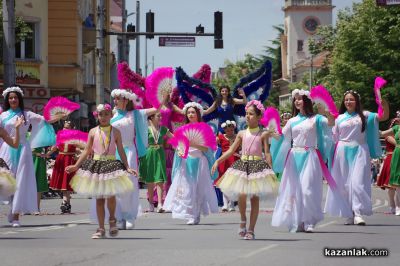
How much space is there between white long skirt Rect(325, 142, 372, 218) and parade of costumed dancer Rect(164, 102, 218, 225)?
205cm

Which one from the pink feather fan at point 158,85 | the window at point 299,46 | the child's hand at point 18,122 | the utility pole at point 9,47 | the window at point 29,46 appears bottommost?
the child's hand at point 18,122

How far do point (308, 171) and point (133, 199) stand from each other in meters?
2.54

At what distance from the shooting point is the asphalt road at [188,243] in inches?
530

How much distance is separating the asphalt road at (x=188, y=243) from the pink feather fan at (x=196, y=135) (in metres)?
1.29

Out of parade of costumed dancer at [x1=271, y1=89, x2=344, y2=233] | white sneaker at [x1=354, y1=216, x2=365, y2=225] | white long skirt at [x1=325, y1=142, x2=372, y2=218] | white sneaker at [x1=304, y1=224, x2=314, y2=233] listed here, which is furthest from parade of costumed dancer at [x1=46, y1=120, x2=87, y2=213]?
white sneaker at [x1=304, y1=224, x2=314, y2=233]

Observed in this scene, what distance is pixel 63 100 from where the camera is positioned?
21.3m

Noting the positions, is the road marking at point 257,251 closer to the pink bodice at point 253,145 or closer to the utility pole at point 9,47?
the pink bodice at point 253,145

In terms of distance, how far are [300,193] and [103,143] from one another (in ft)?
10.6

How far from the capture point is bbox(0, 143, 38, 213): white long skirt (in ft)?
66.4

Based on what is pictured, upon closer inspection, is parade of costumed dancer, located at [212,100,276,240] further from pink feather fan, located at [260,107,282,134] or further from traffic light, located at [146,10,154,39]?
traffic light, located at [146,10,154,39]

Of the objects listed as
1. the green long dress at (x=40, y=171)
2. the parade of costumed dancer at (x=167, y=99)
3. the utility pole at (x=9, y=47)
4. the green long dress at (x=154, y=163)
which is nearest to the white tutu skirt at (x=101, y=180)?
the parade of costumed dancer at (x=167, y=99)

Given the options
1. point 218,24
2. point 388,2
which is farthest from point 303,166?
point 218,24

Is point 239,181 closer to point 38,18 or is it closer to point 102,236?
point 102,236

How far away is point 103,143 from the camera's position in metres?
16.9
